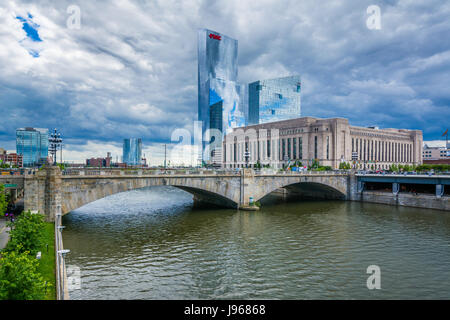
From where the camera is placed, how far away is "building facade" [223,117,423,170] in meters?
146

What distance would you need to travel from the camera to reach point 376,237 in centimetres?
3297

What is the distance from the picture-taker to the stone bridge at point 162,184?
113 feet

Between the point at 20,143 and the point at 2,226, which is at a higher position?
the point at 20,143

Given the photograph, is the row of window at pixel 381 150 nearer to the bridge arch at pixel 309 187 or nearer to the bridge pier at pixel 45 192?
the bridge arch at pixel 309 187

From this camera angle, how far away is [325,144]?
473ft

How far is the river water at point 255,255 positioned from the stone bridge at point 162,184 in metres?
4.11

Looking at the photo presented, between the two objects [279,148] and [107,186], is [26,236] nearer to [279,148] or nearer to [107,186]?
[107,186]

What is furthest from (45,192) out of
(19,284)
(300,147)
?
(300,147)

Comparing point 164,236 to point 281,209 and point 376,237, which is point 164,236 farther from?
point 281,209

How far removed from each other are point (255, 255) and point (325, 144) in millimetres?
127867

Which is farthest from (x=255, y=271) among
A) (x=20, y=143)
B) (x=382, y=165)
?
(x=382, y=165)

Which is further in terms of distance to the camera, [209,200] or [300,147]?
[300,147]

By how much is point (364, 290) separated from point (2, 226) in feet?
105
